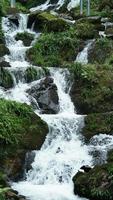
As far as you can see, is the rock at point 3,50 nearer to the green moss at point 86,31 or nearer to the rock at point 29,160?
the green moss at point 86,31

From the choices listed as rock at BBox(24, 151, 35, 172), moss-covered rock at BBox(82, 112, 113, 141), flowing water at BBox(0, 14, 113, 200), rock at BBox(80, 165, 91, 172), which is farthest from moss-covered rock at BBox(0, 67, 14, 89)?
rock at BBox(80, 165, 91, 172)

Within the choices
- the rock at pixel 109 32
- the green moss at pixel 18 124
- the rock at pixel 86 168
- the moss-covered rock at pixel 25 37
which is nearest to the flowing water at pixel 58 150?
the green moss at pixel 18 124

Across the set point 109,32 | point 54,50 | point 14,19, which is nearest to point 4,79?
point 54,50

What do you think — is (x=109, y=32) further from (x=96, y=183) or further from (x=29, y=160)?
(x=96, y=183)

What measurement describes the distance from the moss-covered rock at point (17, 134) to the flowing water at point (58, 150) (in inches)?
12.7

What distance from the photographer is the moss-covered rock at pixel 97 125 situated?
16.9 m

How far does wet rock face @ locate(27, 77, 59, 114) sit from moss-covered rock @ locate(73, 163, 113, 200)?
514 centimetres

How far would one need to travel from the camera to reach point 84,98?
64.6ft

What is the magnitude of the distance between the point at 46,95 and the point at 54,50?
5.59m

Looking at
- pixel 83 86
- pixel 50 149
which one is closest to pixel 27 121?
pixel 50 149

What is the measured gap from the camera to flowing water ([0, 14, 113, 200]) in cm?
1407

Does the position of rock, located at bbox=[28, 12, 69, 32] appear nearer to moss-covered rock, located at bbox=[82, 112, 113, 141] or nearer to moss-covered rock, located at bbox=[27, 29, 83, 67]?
moss-covered rock, located at bbox=[27, 29, 83, 67]

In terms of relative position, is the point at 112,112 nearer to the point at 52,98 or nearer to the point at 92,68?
the point at 52,98

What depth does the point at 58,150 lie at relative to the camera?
16.2 m
